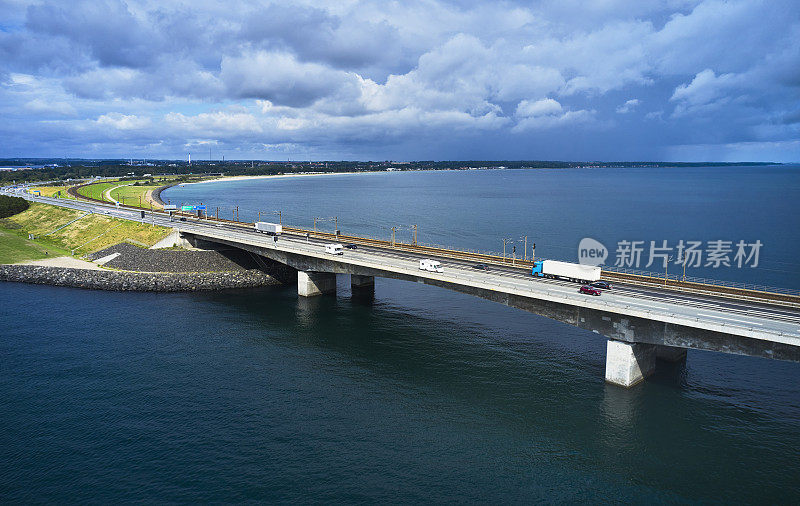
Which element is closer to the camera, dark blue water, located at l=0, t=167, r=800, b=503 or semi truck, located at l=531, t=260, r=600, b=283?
dark blue water, located at l=0, t=167, r=800, b=503

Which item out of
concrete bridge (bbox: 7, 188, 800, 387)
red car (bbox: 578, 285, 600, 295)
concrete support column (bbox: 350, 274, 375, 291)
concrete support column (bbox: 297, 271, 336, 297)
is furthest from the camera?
concrete support column (bbox: 350, 274, 375, 291)

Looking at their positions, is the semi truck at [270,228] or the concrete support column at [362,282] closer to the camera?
the concrete support column at [362,282]

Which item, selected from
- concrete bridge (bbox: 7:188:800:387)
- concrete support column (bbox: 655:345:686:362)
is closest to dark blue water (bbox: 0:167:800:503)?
concrete support column (bbox: 655:345:686:362)

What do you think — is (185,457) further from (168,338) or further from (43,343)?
(43,343)

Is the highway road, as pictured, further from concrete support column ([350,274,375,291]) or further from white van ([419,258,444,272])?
concrete support column ([350,274,375,291])

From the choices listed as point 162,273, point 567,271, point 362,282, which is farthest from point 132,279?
point 567,271

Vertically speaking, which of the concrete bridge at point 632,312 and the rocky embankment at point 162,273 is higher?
the concrete bridge at point 632,312

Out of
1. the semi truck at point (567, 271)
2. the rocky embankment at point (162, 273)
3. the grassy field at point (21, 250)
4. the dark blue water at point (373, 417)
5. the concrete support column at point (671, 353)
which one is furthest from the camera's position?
the grassy field at point (21, 250)

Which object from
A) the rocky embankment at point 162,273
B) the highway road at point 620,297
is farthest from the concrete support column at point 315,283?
the rocky embankment at point 162,273

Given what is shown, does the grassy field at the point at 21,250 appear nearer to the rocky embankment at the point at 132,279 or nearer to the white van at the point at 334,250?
the rocky embankment at the point at 132,279
